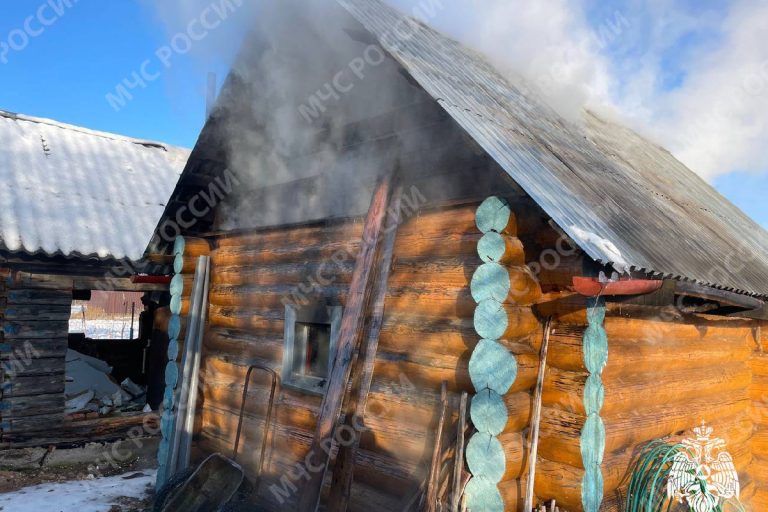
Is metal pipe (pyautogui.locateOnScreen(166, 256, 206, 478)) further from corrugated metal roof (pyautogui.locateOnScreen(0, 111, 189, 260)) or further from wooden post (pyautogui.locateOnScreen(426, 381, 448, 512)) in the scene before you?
wooden post (pyautogui.locateOnScreen(426, 381, 448, 512))

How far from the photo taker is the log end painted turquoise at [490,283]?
145 inches

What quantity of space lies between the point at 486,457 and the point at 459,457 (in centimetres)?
18

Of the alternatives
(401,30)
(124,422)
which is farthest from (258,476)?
(124,422)

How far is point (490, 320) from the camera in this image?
12.1 ft

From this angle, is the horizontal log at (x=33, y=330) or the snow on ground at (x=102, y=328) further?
the snow on ground at (x=102, y=328)

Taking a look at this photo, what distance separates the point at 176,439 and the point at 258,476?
5.10 feet

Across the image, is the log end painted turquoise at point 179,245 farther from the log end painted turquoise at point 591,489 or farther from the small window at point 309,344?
the log end painted turquoise at point 591,489

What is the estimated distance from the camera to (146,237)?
1005 centimetres

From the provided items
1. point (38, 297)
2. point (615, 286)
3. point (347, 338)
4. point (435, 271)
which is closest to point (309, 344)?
point (347, 338)

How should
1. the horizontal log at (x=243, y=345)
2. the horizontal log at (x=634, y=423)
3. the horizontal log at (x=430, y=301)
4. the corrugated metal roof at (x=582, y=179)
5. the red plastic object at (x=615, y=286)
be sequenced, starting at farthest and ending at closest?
1. the horizontal log at (x=243, y=345)
2. the horizontal log at (x=430, y=301)
3. the horizontal log at (x=634, y=423)
4. the corrugated metal roof at (x=582, y=179)
5. the red plastic object at (x=615, y=286)

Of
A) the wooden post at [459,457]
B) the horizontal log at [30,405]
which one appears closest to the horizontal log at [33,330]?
the horizontal log at [30,405]

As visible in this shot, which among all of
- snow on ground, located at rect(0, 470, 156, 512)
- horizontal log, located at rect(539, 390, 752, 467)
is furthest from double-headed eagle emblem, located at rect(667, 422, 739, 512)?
snow on ground, located at rect(0, 470, 156, 512)

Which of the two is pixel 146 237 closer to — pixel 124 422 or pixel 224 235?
pixel 124 422

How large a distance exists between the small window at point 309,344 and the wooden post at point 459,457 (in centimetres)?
155
